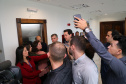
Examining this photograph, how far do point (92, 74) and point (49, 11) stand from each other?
3085 millimetres

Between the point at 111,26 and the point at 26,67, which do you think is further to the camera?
the point at 111,26

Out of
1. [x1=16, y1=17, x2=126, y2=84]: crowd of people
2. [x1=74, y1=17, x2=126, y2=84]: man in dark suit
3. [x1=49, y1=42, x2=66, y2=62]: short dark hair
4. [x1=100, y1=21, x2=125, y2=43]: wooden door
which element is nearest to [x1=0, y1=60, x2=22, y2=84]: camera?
[x1=16, y1=17, x2=126, y2=84]: crowd of people

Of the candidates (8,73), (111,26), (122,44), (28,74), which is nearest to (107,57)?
(122,44)

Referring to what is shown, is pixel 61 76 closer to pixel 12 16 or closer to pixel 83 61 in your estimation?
pixel 83 61

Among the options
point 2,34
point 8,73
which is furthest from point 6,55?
point 8,73

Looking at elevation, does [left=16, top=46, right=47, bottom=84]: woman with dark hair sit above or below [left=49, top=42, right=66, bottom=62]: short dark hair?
below

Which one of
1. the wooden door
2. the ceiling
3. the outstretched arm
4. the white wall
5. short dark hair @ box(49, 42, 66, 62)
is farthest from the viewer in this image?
the wooden door

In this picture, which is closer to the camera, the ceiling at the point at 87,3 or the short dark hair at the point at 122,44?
the short dark hair at the point at 122,44

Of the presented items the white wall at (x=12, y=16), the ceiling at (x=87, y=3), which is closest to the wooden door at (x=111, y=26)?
the ceiling at (x=87, y=3)

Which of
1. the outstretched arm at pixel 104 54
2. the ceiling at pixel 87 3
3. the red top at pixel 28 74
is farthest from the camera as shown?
the ceiling at pixel 87 3

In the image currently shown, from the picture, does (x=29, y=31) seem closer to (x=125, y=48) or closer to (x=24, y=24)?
(x=24, y=24)

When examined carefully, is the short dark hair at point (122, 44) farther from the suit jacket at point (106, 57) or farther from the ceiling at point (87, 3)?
the ceiling at point (87, 3)

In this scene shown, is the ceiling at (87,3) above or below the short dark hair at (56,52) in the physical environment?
above

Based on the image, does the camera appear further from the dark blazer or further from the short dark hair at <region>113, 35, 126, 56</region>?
the short dark hair at <region>113, 35, 126, 56</region>
